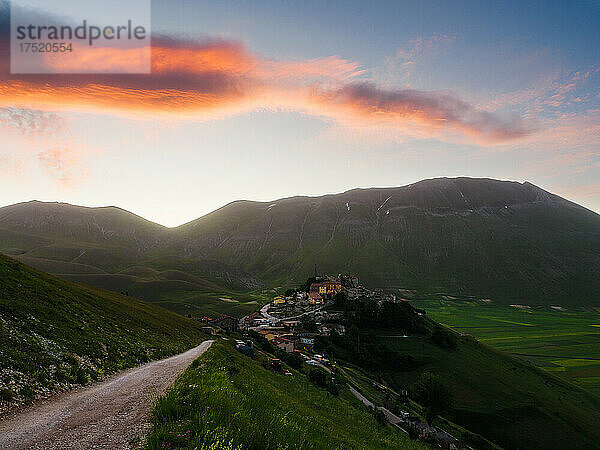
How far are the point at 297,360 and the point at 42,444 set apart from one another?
57.8m

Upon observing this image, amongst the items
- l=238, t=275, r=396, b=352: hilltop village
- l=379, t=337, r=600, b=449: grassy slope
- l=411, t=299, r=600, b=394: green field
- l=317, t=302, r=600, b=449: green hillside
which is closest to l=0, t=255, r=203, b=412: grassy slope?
l=238, t=275, r=396, b=352: hilltop village

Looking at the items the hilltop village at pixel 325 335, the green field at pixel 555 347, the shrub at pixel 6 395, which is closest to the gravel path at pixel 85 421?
the shrub at pixel 6 395

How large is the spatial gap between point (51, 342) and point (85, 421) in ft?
54.2

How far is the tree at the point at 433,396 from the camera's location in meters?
69.1

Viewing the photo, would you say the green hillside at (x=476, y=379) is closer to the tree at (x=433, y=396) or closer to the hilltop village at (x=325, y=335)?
the hilltop village at (x=325, y=335)

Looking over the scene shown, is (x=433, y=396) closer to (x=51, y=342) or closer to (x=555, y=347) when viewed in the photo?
(x=51, y=342)

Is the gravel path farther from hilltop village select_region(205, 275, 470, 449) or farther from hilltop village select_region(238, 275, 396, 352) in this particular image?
hilltop village select_region(238, 275, 396, 352)

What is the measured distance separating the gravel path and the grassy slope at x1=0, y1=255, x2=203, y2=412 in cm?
195

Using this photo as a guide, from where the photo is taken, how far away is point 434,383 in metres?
72.8

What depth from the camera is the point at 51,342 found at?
→ 24.6m

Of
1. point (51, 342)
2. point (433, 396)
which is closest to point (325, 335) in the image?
point (433, 396)

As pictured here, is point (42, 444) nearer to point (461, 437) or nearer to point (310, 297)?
point (461, 437)

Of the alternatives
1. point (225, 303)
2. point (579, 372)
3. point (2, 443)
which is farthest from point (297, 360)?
point (225, 303)

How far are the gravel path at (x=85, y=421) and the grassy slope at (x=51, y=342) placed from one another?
6.39 ft
